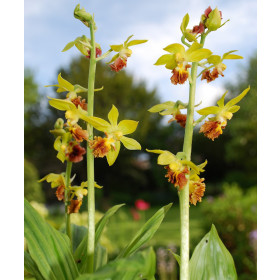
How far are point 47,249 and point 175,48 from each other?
471mm

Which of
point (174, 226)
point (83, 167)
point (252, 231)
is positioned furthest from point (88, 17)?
point (83, 167)

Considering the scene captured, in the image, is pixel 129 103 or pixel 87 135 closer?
pixel 87 135

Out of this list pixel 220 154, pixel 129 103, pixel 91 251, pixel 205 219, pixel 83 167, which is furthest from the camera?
pixel 220 154

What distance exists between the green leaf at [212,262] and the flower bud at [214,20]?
0.47m

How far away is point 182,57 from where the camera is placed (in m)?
0.75

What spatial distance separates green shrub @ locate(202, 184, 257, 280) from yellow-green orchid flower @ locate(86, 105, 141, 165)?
6.91 ft

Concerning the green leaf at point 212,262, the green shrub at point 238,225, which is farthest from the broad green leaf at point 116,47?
the green shrub at point 238,225

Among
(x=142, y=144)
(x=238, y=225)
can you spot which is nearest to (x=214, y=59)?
(x=238, y=225)

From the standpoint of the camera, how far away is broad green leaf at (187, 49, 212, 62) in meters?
0.74

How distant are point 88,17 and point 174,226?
595 cm

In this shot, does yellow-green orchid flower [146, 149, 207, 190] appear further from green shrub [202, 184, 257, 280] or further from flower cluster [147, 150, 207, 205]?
green shrub [202, 184, 257, 280]

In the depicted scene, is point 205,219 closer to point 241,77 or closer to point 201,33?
point 201,33

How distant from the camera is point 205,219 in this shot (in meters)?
2.90

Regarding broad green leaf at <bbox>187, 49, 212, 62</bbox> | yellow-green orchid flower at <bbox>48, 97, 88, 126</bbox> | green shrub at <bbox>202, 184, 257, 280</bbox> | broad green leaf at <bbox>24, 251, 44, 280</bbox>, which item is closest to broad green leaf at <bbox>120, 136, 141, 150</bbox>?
yellow-green orchid flower at <bbox>48, 97, 88, 126</bbox>
